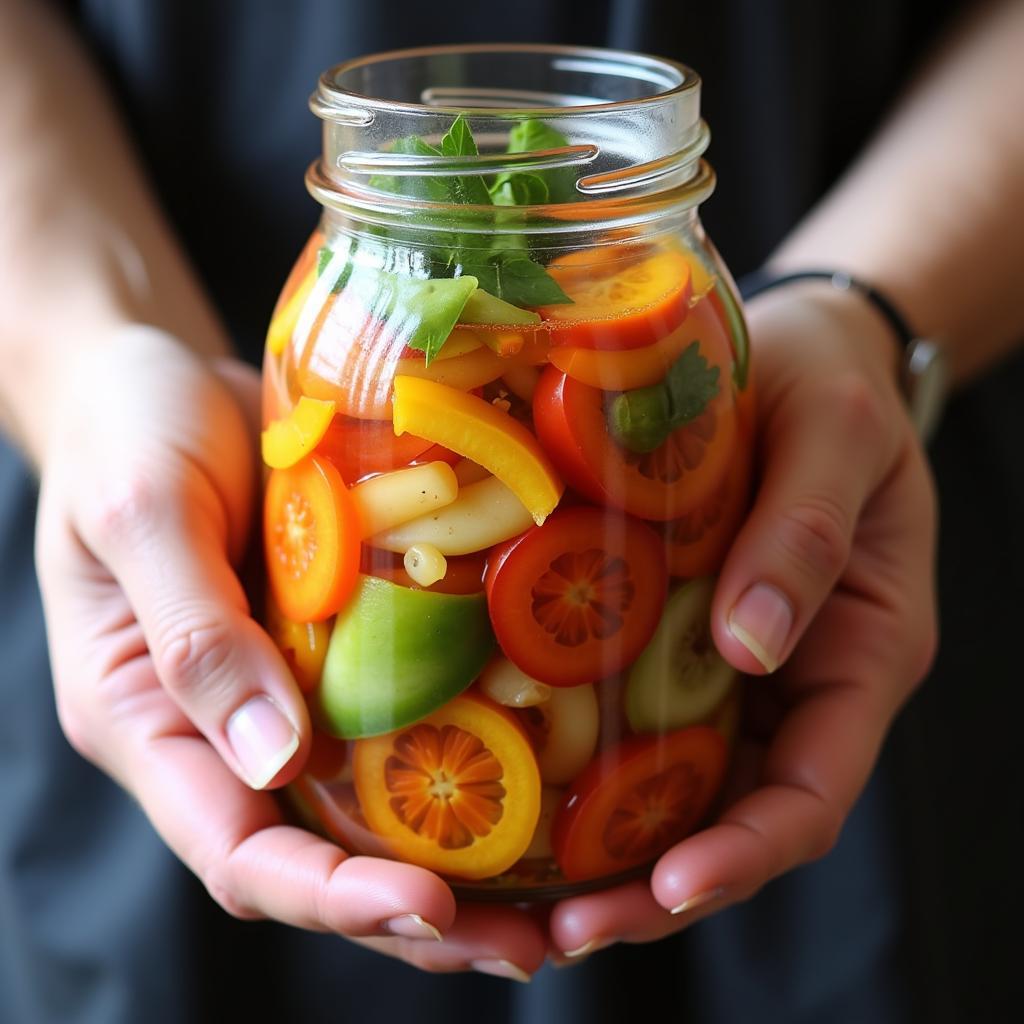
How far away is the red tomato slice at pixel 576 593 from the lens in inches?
24.4

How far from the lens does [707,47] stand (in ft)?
3.38

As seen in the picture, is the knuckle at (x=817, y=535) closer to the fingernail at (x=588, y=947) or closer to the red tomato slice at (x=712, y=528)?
the red tomato slice at (x=712, y=528)

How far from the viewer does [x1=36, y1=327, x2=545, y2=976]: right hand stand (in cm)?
67

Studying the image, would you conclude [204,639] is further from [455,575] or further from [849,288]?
[849,288]

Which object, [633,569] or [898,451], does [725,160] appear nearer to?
[898,451]

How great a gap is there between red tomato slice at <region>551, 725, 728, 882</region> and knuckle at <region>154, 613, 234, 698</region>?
0.68ft

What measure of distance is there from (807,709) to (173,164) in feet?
2.43

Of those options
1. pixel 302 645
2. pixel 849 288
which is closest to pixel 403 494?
pixel 302 645

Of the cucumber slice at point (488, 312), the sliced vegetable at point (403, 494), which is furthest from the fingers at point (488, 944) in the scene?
the cucumber slice at point (488, 312)

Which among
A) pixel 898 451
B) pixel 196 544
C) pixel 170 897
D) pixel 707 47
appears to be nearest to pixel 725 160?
pixel 707 47

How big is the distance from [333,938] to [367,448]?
1.98 feet

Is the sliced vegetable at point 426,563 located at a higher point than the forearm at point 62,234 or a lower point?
higher

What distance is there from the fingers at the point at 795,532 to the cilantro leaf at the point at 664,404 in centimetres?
10

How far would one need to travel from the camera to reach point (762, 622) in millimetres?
682
